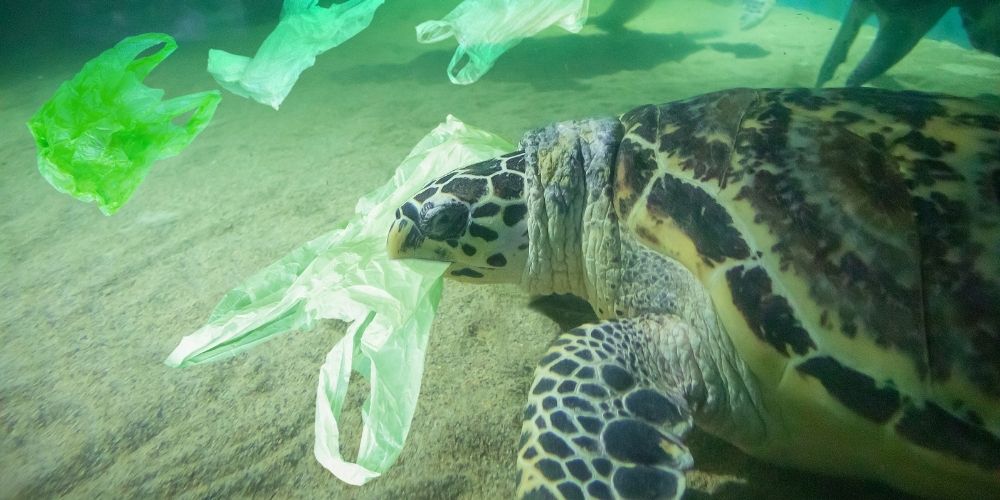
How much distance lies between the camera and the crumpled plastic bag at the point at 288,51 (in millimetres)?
2817

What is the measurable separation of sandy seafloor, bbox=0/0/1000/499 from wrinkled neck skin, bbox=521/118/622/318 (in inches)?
9.6

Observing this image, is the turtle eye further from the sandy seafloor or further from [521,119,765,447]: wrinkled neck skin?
the sandy seafloor

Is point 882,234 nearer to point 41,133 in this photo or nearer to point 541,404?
point 541,404

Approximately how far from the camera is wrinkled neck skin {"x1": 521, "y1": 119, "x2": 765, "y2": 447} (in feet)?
4.50

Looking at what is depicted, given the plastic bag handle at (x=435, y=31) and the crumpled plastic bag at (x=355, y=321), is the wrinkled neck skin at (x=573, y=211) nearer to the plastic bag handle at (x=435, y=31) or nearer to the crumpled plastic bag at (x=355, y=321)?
the crumpled plastic bag at (x=355, y=321)

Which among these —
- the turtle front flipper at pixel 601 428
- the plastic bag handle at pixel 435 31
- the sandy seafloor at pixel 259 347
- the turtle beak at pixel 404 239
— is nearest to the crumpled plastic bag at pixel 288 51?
the plastic bag handle at pixel 435 31

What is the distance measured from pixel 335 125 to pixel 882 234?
426cm

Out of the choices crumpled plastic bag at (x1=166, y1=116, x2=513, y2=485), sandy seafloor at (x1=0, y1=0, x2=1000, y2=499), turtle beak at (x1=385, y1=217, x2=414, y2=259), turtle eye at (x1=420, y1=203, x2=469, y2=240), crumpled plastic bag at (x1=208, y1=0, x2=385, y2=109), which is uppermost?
crumpled plastic bag at (x1=208, y1=0, x2=385, y2=109)

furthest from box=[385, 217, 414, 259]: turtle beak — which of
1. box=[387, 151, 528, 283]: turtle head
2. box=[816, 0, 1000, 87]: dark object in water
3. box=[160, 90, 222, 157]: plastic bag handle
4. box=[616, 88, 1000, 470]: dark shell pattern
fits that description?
box=[816, 0, 1000, 87]: dark object in water

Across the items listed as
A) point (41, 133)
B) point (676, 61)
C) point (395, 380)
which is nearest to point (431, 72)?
point (676, 61)

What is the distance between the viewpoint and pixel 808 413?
3.93ft

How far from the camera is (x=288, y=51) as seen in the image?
2977 millimetres

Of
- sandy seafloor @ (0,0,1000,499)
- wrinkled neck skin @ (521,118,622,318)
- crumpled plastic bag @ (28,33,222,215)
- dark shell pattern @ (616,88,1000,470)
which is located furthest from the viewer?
crumpled plastic bag @ (28,33,222,215)

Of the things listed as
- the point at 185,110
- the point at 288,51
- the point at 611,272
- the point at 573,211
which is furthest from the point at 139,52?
the point at 611,272
